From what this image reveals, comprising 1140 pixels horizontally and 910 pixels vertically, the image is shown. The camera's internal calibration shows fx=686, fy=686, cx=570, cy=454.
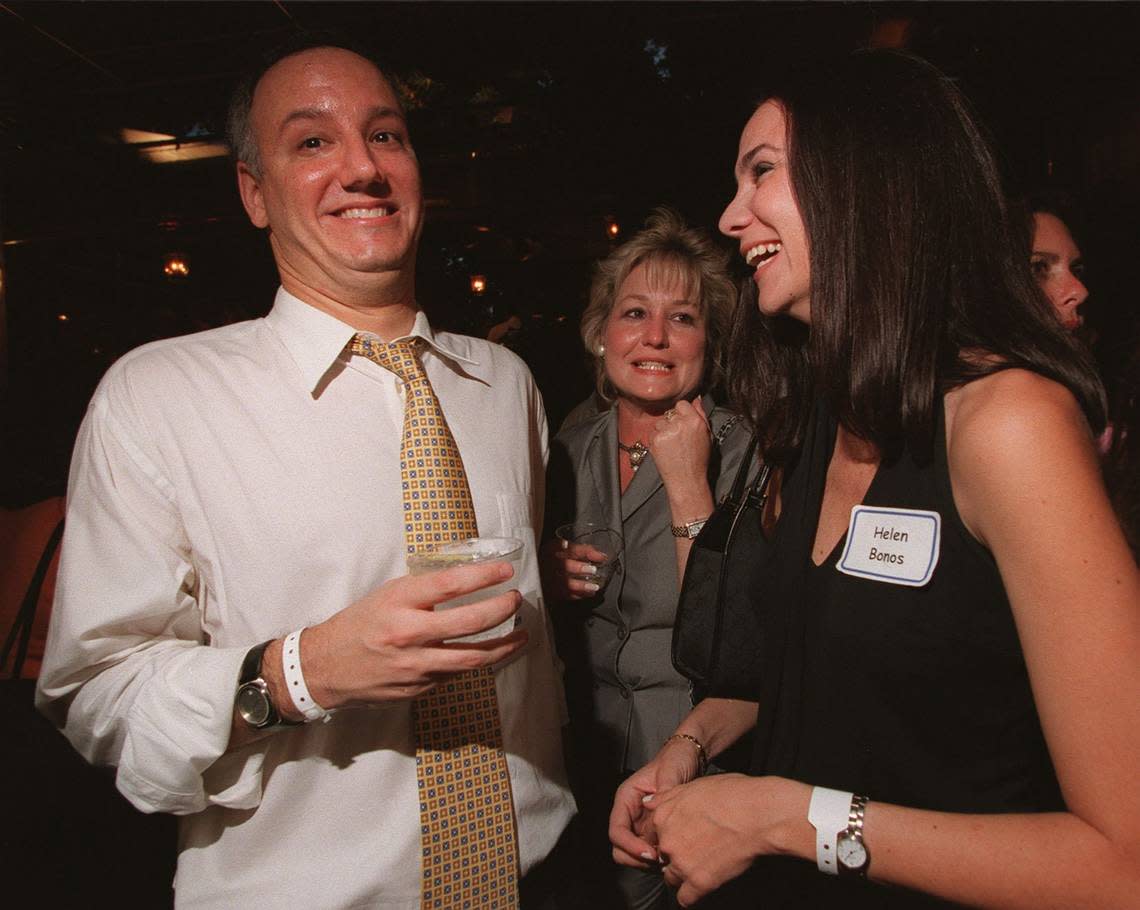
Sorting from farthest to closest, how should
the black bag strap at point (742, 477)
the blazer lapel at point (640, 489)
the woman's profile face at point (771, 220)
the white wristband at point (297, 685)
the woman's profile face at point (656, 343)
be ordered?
the woman's profile face at point (656, 343) → the blazer lapel at point (640, 489) → the black bag strap at point (742, 477) → the woman's profile face at point (771, 220) → the white wristband at point (297, 685)

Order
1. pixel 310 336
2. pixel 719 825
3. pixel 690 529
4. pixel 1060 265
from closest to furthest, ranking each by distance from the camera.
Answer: pixel 719 825 < pixel 310 336 < pixel 690 529 < pixel 1060 265

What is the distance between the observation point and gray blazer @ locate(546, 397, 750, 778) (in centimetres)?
203

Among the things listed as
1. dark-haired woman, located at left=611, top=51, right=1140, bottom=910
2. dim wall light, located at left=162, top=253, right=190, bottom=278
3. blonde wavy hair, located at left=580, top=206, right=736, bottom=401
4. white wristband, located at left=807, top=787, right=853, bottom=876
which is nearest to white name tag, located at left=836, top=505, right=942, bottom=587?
dark-haired woman, located at left=611, top=51, right=1140, bottom=910

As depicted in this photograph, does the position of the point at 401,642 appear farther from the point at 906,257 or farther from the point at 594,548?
the point at 906,257

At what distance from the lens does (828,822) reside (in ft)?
3.37

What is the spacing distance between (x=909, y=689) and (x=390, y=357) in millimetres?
1143

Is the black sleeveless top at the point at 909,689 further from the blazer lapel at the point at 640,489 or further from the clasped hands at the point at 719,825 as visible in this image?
the blazer lapel at the point at 640,489

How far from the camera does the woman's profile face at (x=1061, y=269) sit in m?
2.78

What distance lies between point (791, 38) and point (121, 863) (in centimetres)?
561

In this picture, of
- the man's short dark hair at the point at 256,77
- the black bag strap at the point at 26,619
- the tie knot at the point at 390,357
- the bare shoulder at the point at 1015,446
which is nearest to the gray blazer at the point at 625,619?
the tie knot at the point at 390,357

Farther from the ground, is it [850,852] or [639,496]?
[639,496]

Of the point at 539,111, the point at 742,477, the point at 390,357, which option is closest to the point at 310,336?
the point at 390,357

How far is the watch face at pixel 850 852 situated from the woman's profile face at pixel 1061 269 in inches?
102

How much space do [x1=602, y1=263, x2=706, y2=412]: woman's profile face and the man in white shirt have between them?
1082 millimetres
